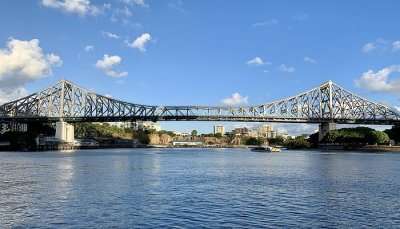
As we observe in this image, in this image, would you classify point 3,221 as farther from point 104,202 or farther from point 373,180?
point 373,180

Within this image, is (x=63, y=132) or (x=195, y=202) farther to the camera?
(x=63, y=132)

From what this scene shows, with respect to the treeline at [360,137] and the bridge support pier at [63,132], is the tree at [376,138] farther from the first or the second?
the bridge support pier at [63,132]

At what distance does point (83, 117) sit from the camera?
17538 centimetres

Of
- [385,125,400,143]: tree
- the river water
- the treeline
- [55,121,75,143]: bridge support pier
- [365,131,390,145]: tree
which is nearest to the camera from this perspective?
the river water

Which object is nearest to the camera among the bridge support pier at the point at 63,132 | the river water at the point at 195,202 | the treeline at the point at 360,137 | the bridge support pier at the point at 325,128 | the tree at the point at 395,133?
the river water at the point at 195,202

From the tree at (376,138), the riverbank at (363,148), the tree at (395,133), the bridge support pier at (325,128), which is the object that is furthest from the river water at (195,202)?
the tree at (395,133)

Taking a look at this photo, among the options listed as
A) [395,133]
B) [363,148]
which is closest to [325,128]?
[363,148]

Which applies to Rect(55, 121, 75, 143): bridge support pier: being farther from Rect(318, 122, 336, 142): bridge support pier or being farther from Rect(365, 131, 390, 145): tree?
Rect(365, 131, 390, 145): tree

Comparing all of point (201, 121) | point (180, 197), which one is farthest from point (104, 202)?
point (201, 121)

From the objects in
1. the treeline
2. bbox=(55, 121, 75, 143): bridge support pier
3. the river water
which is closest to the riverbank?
the treeline

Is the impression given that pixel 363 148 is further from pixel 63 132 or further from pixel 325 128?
pixel 63 132

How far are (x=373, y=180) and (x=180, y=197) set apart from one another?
71.0 ft

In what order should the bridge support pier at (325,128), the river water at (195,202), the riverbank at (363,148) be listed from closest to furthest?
the river water at (195,202) → the riverbank at (363,148) → the bridge support pier at (325,128)

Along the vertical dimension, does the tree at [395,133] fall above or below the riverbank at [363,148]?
above
